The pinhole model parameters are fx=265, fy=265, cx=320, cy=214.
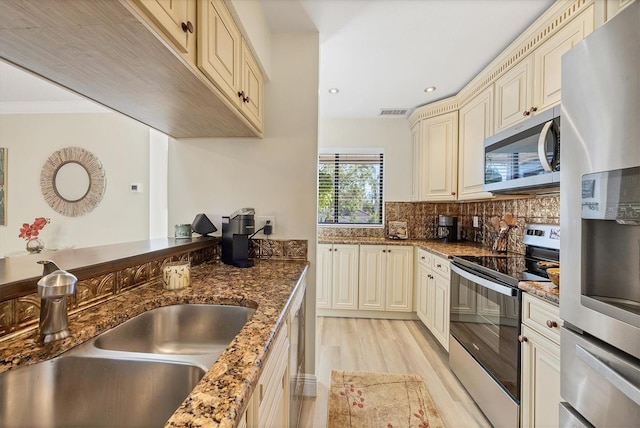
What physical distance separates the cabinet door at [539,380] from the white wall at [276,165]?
47.5 inches

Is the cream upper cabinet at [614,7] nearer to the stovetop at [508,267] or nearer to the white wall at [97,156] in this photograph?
the stovetop at [508,267]

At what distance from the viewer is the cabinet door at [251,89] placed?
148cm

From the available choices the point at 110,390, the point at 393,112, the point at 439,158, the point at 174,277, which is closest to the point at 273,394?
the point at 110,390

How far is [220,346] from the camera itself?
3.57 feet

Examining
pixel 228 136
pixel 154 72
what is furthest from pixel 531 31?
pixel 154 72

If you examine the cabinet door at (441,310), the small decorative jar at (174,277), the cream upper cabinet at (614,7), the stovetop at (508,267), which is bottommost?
the cabinet door at (441,310)

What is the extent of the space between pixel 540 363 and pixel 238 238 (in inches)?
65.9

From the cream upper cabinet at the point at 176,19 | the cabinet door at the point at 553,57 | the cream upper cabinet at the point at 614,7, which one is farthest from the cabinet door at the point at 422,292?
the cream upper cabinet at the point at 176,19

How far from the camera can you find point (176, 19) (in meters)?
0.86

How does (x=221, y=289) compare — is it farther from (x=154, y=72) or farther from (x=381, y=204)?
(x=381, y=204)

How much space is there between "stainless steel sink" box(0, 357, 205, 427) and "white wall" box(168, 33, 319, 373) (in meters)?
1.20

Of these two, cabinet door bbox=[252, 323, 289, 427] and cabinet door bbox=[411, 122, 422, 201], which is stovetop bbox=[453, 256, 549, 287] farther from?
cabinet door bbox=[411, 122, 422, 201]

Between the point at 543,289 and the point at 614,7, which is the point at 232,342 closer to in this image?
the point at 543,289

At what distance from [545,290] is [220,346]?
4.70 ft
